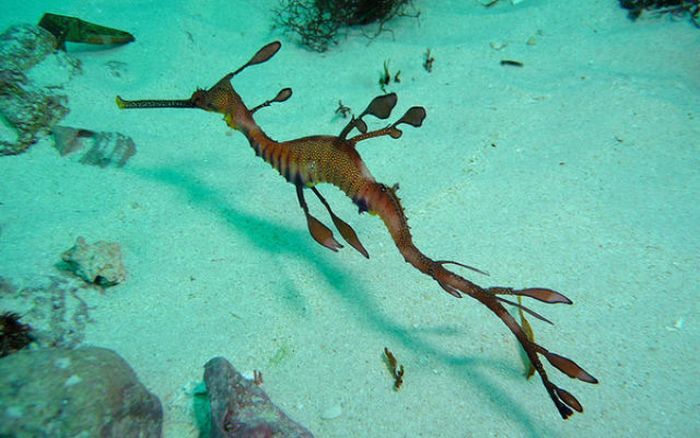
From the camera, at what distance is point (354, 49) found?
19.2 ft

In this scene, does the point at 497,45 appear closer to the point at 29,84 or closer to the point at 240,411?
the point at 240,411

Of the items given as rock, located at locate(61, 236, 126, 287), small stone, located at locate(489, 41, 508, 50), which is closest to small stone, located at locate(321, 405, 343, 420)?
rock, located at locate(61, 236, 126, 287)

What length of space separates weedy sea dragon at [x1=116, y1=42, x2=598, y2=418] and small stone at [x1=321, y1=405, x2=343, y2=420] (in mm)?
998

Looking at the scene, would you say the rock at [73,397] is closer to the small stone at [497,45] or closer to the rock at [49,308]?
the rock at [49,308]

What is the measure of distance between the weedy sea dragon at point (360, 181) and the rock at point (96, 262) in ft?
3.82

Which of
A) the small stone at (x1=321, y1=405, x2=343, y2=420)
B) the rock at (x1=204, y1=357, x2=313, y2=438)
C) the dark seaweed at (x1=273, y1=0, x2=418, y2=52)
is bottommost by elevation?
the small stone at (x1=321, y1=405, x2=343, y2=420)

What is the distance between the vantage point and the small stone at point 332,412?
2455 millimetres

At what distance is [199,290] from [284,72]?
3.39 meters

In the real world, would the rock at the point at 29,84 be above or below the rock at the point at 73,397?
above

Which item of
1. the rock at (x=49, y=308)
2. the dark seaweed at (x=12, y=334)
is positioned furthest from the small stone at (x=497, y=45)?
the dark seaweed at (x=12, y=334)

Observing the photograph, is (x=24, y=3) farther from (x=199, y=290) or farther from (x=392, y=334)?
(x=392, y=334)

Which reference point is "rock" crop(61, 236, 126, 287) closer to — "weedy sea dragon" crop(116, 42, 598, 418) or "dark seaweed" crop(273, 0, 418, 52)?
"weedy sea dragon" crop(116, 42, 598, 418)

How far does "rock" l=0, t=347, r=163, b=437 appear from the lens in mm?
1845

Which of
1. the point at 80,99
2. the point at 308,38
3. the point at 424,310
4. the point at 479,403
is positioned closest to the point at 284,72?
the point at 308,38
